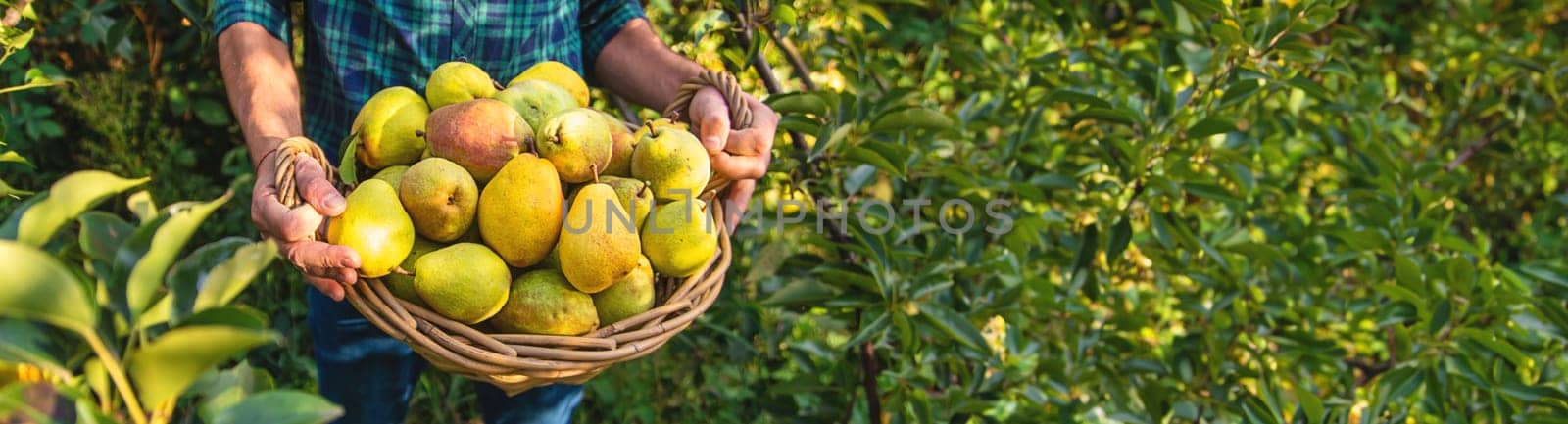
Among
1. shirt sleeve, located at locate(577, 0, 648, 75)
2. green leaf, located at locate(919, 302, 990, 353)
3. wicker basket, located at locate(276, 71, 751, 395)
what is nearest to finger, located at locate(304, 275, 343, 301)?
wicker basket, located at locate(276, 71, 751, 395)

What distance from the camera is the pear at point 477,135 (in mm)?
1179

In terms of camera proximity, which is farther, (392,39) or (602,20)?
(602,20)

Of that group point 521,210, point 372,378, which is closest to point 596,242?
point 521,210

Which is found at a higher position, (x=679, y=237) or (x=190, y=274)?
(x=190, y=274)

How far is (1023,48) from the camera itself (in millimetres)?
2191

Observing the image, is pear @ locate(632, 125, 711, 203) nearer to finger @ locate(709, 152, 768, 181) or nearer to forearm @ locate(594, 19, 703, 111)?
finger @ locate(709, 152, 768, 181)

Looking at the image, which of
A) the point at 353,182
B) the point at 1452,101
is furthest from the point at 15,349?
the point at 1452,101

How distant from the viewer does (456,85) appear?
1268 millimetres

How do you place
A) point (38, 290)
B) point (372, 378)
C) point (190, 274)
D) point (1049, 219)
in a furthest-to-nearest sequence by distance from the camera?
1. point (1049, 219)
2. point (372, 378)
3. point (190, 274)
4. point (38, 290)

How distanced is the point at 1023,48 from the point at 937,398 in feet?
2.31

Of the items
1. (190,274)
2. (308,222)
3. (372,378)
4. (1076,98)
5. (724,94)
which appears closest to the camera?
(190,274)

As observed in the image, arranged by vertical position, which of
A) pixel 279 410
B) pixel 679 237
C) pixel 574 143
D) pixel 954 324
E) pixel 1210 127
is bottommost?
pixel 954 324

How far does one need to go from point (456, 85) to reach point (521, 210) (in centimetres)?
21

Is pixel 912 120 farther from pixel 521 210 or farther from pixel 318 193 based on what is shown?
pixel 318 193
